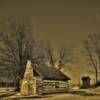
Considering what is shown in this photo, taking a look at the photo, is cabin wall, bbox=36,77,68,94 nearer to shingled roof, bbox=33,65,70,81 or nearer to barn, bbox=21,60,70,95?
barn, bbox=21,60,70,95

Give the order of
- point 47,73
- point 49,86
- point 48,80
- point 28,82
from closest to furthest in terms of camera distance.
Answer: point 28,82, point 49,86, point 48,80, point 47,73

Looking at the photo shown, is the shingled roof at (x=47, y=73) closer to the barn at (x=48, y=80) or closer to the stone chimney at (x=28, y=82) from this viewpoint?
the barn at (x=48, y=80)

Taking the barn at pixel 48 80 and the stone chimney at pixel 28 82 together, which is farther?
the barn at pixel 48 80

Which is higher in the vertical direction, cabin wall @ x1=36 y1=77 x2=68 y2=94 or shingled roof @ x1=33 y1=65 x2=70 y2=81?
shingled roof @ x1=33 y1=65 x2=70 y2=81

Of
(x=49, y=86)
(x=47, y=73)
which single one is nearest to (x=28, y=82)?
(x=49, y=86)

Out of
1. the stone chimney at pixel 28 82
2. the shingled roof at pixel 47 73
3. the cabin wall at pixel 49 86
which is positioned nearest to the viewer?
the stone chimney at pixel 28 82

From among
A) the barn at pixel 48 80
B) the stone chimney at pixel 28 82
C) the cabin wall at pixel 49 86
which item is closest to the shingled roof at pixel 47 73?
the barn at pixel 48 80

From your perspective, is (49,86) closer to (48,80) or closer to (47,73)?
(48,80)

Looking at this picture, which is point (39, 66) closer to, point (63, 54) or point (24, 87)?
point (24, 87)

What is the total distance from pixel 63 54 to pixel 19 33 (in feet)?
93.3

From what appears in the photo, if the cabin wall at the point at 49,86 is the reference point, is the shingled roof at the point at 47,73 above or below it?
above

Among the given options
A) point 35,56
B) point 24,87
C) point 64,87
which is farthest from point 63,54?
point 24,87

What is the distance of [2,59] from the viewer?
163 feet

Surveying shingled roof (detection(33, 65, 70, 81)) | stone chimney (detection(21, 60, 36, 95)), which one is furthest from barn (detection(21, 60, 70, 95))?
stone chimney (detection(21, 60, 36, 95))
